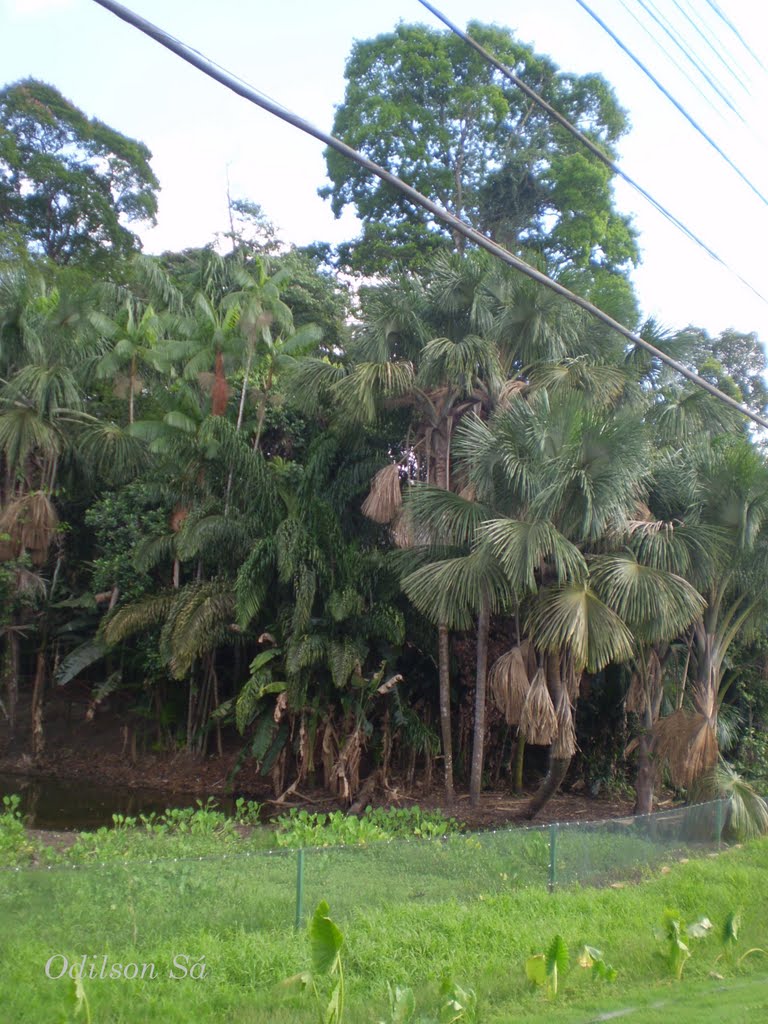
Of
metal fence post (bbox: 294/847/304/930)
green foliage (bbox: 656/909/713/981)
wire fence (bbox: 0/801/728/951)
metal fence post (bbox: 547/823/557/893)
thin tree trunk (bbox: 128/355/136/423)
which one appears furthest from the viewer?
thin tree trunk (bbox: 128/355/136/423)

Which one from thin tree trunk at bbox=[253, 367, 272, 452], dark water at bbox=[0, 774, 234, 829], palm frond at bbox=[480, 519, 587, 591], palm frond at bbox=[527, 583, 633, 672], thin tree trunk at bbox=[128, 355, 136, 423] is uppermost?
thin tree trunk at bbox=[128, 355, 136, 423]

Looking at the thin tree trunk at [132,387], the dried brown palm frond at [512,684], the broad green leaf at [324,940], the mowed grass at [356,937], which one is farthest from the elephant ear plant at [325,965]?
the thin tree trunk at [132,387]

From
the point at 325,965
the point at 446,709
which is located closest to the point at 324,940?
the point at 325,965

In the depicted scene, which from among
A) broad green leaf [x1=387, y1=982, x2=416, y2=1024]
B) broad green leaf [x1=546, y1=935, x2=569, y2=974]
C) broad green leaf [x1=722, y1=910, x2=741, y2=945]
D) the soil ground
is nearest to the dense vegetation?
the soil ground

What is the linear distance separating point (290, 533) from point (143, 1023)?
1085 centimetres

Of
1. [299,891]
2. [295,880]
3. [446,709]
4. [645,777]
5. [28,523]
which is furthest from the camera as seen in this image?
[28,523]

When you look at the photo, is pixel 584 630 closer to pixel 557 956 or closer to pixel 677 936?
pixel 677 936

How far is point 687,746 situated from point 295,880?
7.56 metres

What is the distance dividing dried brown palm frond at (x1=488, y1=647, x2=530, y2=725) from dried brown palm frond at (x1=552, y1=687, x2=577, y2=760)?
565 millimetres

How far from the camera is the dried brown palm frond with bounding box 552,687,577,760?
13.3m

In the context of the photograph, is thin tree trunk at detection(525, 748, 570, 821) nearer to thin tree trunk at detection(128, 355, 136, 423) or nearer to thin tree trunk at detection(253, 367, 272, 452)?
thin tree trunk at detection(253, 367, 272, 452)

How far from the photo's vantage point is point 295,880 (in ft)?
28.6

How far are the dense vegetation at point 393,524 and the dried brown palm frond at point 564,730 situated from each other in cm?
3

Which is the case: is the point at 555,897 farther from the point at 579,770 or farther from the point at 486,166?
the point at 486,166
